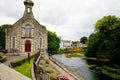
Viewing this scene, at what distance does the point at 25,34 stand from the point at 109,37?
23.9m

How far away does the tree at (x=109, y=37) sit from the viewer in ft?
141

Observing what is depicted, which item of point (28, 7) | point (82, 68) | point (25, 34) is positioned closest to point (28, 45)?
point (25, 34)

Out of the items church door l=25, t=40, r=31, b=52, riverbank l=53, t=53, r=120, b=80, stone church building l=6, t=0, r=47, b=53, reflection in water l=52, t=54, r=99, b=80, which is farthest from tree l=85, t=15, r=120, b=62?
church door l=25, t=40, r=31, b=52

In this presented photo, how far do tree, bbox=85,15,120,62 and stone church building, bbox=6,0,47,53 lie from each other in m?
17.1

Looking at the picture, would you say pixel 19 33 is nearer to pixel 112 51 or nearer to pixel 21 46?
pixel 21 46

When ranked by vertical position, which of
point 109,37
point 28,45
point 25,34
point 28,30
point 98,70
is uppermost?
point 28,30

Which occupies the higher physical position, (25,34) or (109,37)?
(25,34)

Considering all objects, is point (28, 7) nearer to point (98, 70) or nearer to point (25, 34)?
point (25, 34)

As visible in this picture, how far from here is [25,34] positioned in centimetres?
4725

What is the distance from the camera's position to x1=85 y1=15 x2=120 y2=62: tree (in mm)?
43000

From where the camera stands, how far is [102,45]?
48.3 metres

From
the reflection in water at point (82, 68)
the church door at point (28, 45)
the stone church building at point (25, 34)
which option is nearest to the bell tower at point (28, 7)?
the stone church building at point (25, 34)

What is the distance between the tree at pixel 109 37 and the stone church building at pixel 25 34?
17.1 meters

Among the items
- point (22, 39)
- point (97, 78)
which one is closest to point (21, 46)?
point (22, 39)
